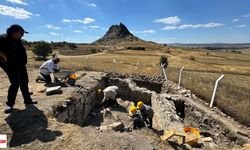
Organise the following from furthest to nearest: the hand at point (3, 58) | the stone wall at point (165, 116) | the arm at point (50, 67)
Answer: the arm at point (50, 67) → the stone wall at point (165, 116) → the hand at point (3, 58)

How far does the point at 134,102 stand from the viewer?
12.8 meters

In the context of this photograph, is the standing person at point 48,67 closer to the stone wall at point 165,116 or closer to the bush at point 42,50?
the stone wall at point 165,116

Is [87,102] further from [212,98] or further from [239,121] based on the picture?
[239,121]

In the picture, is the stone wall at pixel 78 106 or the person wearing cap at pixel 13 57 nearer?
the person wearing cap at pixel 13 57

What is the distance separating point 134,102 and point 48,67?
5095mm

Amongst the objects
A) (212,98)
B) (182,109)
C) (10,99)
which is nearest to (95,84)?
(182,109)

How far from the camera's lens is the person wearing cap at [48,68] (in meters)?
9.77

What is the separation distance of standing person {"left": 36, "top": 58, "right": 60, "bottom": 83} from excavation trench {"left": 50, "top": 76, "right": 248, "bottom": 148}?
144 centimetres

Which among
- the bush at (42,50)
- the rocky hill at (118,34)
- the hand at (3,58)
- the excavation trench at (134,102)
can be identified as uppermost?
the rocky hill at (118,34)

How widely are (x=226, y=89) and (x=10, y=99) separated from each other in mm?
7533

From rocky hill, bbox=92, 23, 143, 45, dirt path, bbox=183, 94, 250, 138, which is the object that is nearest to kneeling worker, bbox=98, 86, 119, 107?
dirt path, bbox=183, 94, 250, 138

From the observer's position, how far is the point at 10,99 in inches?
216

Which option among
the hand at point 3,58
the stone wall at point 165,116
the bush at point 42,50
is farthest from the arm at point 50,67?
the bush at point 42,50

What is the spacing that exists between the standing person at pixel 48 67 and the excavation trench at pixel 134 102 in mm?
1438
